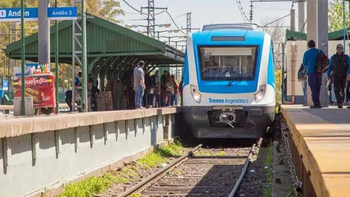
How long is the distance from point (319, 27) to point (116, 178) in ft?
30.5

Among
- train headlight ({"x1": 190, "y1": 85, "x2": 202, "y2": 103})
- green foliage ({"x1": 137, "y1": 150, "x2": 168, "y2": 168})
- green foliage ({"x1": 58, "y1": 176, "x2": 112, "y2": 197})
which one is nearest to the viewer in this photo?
green foliage ({"x1": 58, "y1": 176, "x2": 112, "y2": 197})

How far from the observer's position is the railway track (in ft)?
37.5

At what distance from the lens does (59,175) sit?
410 inches

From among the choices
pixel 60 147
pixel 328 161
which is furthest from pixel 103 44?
pixel 328 161

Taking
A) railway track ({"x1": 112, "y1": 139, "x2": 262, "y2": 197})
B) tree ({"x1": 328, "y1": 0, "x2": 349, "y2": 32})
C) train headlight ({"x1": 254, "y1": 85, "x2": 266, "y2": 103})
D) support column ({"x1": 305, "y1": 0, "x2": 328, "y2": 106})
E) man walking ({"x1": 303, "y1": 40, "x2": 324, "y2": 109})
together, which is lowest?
railway track ({"x1": 112, "y1": 139, "x2": 262, "y2": 197})

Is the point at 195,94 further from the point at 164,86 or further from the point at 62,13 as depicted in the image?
the point at 164,86

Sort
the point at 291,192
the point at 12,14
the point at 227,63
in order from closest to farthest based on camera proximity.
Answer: the point at 291,192
the point at 227,63
the point at 12,14

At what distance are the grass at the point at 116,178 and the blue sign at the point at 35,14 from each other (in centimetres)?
455

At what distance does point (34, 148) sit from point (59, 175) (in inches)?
45.0

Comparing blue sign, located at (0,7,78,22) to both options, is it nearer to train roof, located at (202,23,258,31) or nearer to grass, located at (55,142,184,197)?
train roof, located at (202,23,258,31)

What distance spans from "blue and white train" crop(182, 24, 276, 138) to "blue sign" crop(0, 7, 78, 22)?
338cm

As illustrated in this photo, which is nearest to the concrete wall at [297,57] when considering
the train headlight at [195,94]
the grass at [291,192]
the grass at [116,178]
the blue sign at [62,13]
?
the train headlight at [195,94]

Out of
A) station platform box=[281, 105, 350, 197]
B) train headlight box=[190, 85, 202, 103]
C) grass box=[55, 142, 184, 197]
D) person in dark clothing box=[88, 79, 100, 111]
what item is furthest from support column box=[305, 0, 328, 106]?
station platform box=[281, 105, 350, 197]

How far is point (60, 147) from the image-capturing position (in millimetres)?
10586
